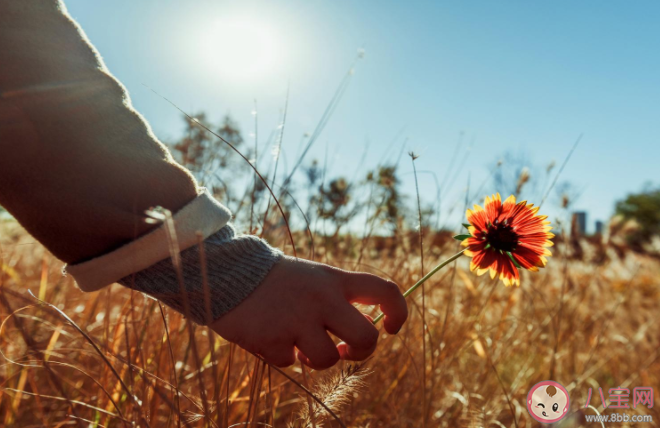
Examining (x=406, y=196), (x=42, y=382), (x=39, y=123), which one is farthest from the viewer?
(x=406, y=196)

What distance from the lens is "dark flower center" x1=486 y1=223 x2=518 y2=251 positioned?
2.15ft

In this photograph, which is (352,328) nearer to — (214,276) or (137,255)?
(214,276)

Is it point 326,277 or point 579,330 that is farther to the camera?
point 579,330

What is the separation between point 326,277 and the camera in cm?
60

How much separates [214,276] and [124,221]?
0.51 ft

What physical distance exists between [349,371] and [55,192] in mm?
526

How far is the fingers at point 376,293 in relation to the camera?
2.00 ft

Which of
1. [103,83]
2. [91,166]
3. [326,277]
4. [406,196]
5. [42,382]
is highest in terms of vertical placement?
[406,196]

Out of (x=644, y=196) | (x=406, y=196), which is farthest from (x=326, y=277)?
(x=644, y=196)

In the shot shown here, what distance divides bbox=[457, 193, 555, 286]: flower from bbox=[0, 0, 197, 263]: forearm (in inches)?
18.9

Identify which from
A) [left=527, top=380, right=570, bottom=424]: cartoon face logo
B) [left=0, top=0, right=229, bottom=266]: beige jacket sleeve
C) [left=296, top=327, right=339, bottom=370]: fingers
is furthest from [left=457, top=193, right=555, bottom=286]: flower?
[left=527, top=380, right=570, bottom=424]: cartoon face logo

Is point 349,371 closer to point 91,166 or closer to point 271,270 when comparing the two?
point 271,270

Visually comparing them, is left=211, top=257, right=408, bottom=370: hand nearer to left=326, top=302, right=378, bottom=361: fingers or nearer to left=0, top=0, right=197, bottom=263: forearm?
left=326, top=302, right=378, bottom=361: fingers

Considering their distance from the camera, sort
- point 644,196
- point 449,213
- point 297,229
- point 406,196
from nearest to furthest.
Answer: point 449,213 < point 297,229 < point 406,196 < point 644,196
